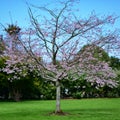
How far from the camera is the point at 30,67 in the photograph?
Result: 19672mm

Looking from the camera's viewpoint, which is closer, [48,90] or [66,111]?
[66,111]

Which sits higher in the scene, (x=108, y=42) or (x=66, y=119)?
(x=108, y=42)

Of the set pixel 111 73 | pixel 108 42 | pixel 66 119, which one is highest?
pixel 108 42

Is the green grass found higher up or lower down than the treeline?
lower down

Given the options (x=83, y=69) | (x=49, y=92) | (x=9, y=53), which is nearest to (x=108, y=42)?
(x=83, y=69)

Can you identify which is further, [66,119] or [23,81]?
[23,81]

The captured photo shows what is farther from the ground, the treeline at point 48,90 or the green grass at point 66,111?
the treeline at point 48,90

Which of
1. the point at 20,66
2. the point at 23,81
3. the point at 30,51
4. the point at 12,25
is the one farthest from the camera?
the point at 23,81

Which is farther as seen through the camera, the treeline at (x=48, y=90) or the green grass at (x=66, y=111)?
the treeline at (x=48, y=90)

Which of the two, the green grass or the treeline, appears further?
the treeline

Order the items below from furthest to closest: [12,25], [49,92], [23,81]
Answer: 1. [49,92]
2. [23,81]
3. [12,25]

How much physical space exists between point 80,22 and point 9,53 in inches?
151

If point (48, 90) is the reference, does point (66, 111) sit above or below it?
below

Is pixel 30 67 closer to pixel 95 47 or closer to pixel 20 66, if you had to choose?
pixel 20 66
